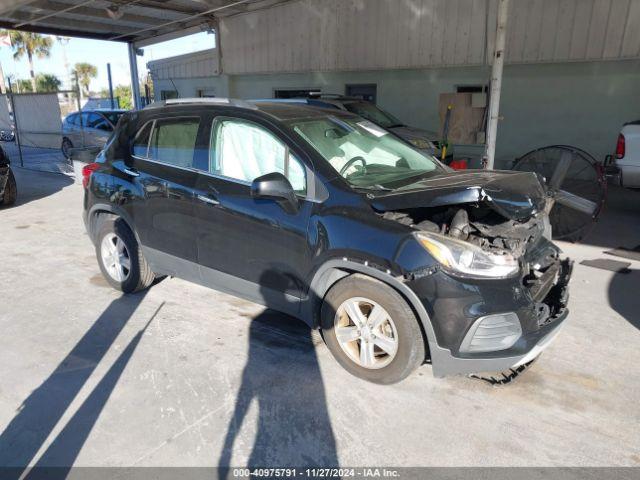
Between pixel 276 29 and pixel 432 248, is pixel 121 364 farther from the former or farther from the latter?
pixel 276 29

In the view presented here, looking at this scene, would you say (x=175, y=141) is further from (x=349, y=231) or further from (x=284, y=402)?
(x=284, y=402)

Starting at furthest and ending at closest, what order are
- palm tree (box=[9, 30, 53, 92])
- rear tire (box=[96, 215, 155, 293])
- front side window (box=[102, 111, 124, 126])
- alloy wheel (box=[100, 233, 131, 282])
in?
palm tree (box=[9, 30, 53, 92])
front side window (box=[102, 111, 124, 126])
alloy wheel (box=[100, 233, 131, 282])
rear tire (box=[96, 215, 155, 293])

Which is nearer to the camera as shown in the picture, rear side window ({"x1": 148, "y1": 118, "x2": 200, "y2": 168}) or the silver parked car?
rear side window ({"x1": 148, "y1": 118, "x2": 200, "y2": 168})

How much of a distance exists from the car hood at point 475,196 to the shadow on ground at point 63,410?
217 cm

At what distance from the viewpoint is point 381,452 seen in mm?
2555

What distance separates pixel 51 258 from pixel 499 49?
6.66 m

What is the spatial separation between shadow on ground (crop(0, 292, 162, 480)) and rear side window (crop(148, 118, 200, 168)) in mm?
1469

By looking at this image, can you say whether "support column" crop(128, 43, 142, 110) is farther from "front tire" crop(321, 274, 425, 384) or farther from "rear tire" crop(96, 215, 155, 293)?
"front tire" crop(321, 274, 425, 384)

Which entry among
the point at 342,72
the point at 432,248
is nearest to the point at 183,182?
the point at 432,248

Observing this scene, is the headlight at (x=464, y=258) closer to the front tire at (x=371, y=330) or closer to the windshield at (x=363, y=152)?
the front tire at (x=371, y=330)

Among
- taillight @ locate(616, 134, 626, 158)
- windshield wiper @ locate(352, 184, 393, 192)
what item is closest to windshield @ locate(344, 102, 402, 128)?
taillight @ locate(616, 134, 626, 158)

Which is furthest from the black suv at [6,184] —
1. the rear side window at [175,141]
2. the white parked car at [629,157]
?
the white parked car at [629,157]

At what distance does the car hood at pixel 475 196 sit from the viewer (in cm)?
273

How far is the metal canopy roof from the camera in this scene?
1118cm
